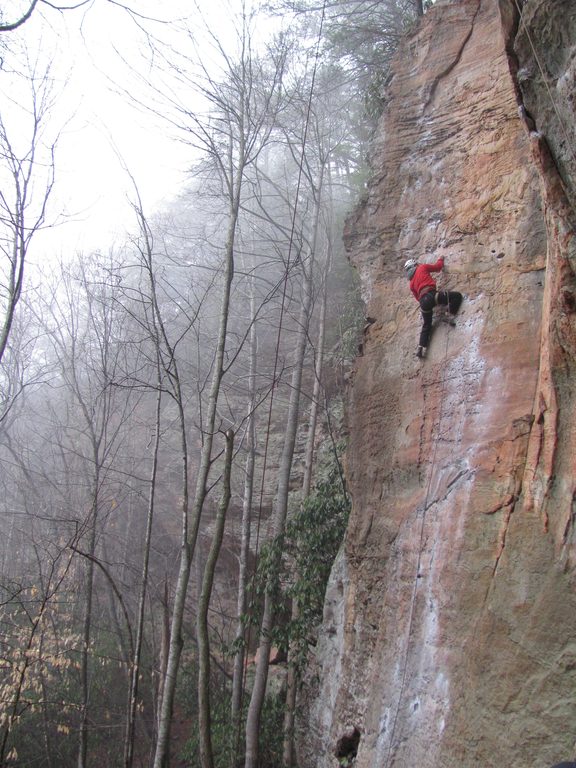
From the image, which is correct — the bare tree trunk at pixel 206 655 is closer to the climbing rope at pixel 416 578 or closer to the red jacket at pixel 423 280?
the climbing rope at pixel 416 578

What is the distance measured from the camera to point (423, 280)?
19.7 feet

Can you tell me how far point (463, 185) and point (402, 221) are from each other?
0.90m

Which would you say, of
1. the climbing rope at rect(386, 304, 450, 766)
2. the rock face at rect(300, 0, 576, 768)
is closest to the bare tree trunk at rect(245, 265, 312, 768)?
the rock face at rect(300, 0, 576, 768)

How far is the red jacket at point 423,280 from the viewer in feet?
19.6

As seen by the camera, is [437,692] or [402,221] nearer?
[437,692]

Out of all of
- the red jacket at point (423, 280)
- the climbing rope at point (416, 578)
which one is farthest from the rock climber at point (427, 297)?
the climbing rope at point (416, 578)

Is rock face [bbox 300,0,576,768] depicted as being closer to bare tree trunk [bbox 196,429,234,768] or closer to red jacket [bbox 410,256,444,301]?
red jacket [bbox 410,256,444,301]

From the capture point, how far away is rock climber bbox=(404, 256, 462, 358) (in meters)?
5.88

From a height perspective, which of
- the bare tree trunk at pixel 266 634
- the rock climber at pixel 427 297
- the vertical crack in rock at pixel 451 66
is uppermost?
the vertical crack in rock at pixel 451 66

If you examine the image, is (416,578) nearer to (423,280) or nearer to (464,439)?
(464,439)

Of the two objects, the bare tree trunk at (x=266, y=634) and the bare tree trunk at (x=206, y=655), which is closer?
the bare tree trunk at (x=206, y=655)

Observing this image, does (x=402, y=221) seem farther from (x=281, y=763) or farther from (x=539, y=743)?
(x=281, y=763)

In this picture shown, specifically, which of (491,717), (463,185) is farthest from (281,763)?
(463,185)

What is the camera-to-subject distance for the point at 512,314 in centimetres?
534
